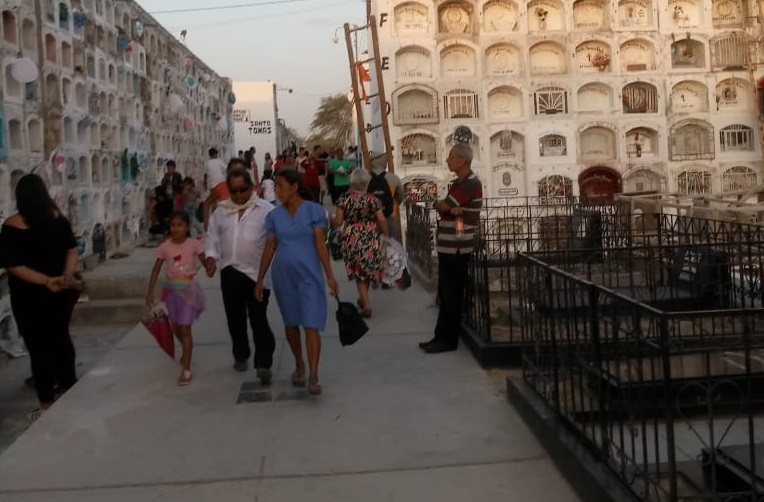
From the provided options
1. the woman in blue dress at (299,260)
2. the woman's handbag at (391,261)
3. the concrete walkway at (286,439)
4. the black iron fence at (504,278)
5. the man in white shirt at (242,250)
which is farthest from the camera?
the woman's handbag at (391,261)

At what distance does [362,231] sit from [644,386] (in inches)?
154

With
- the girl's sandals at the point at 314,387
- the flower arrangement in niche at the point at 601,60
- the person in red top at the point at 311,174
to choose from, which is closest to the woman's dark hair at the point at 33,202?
the girl's sandals at the point at 314,387

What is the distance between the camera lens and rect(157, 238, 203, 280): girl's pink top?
17.2 feet

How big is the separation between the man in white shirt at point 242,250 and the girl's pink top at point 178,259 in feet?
0.43

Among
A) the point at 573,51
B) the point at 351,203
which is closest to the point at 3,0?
the point at 351,203

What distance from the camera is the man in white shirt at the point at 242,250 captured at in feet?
16.7

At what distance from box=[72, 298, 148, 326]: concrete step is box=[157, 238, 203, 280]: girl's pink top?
10.8 ft

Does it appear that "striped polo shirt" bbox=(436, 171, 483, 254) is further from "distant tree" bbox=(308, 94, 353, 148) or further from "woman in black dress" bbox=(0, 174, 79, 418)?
"distant tree" bbox=(308, 94, 353, 148)

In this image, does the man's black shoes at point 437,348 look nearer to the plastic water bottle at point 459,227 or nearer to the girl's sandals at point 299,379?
the plastic water bottle at point 459,227

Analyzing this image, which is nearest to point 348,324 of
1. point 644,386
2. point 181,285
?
point 181,285

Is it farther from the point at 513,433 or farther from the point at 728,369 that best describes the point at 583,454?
the point at 728,369

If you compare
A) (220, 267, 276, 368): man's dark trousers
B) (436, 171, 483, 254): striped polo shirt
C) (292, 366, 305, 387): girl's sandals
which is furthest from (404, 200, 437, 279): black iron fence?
(292, 366, 305, 387): girl's sandals

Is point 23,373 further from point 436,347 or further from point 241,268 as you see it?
point 436,347

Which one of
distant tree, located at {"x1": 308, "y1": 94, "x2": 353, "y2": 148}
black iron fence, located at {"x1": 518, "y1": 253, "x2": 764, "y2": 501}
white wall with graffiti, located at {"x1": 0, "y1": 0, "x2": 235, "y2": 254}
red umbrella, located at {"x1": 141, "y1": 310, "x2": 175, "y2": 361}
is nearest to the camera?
black iron fence, located at {"x1": 518, "y1": 253, "x2": 764, "y2": 501}
